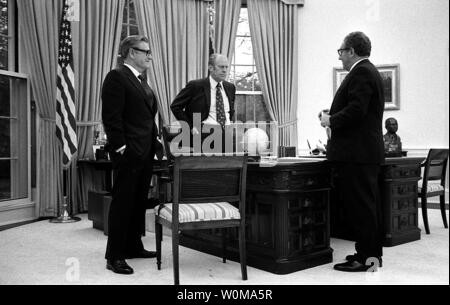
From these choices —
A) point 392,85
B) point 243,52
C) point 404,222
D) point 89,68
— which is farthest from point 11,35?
point 392,85

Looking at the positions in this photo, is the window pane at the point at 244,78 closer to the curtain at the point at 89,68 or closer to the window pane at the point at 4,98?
the curtain at the point at 89,68

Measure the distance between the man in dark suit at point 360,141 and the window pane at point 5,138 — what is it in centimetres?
459

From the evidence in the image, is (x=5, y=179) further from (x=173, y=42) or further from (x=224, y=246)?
(x=224, y=246)

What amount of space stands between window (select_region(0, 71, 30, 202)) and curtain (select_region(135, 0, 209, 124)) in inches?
79.8

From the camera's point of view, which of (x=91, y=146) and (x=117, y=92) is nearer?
(x=117, y=92)

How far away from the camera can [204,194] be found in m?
3.36

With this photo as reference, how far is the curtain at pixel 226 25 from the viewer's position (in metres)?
8.05

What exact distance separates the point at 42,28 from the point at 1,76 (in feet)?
2.83

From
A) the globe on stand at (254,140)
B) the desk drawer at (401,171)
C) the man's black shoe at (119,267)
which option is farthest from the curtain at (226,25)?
the man's black shoe at (119,267)

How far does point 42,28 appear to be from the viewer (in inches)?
250

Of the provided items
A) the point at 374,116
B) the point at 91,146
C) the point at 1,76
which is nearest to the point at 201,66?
the point at 91,146

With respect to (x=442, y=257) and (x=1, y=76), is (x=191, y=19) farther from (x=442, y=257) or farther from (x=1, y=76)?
(x=442, y=257)

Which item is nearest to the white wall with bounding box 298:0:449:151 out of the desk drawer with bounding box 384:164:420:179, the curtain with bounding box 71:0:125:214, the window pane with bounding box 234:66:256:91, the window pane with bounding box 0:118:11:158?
the window pane with bounding box 234:66:256:91

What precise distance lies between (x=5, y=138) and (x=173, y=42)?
3.06 meters
